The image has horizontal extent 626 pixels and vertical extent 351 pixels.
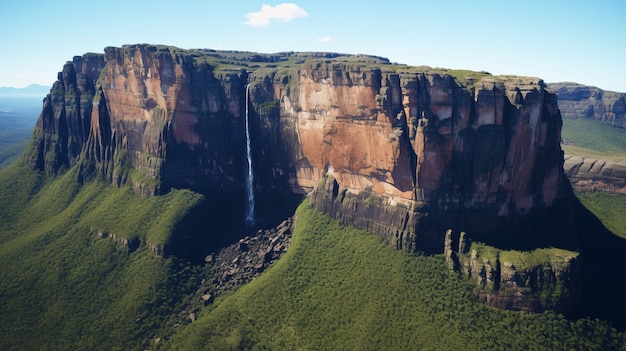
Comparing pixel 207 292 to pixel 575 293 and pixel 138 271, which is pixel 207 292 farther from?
pixel 575 293

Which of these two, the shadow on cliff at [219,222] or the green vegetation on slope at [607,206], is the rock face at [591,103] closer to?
the green vegetation on slope at [607,206]

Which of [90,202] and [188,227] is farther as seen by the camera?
[90,202]

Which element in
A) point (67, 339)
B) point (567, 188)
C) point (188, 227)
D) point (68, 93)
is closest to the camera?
point (67, 339)

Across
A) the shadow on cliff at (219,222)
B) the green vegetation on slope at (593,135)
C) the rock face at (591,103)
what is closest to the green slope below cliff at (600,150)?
the green vegetation on slope at (593,135)

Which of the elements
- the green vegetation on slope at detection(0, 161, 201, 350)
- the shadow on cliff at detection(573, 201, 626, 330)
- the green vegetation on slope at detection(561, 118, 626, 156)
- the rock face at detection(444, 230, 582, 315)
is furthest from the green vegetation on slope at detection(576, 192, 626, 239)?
the green vegetation on slope at detection(0, 161, 201, 350)

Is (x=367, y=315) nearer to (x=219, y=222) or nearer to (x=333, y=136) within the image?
(x=333, y=136)

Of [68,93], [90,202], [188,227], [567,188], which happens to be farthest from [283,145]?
[68,93]

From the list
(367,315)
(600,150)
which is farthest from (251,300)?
(600,150)
